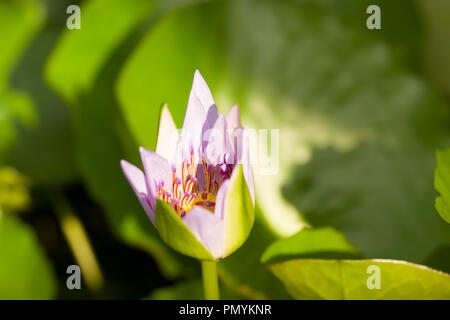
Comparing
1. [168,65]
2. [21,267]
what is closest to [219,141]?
[168,65]

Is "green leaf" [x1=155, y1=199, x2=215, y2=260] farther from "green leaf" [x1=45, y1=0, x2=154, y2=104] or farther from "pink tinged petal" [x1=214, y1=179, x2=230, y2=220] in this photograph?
"green leaf" [x1=45, y1=0, x2=154, y2=104]

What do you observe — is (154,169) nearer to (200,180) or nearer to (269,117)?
(200,180)

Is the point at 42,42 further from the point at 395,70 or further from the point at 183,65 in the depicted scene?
the point at 395,70

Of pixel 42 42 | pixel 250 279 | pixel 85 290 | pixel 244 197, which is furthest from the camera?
pixel 42 42

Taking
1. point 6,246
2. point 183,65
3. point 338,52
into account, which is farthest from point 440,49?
point 6,246

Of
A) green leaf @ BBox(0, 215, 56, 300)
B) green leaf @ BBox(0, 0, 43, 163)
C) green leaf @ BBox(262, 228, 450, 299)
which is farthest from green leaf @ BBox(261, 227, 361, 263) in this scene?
green leaf @ BBox(0, 0, 43, 163)

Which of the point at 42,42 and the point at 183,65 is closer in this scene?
the point at 183,65

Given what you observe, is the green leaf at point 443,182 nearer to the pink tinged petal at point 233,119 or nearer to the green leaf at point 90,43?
the pink tinged petal at point 233,119
